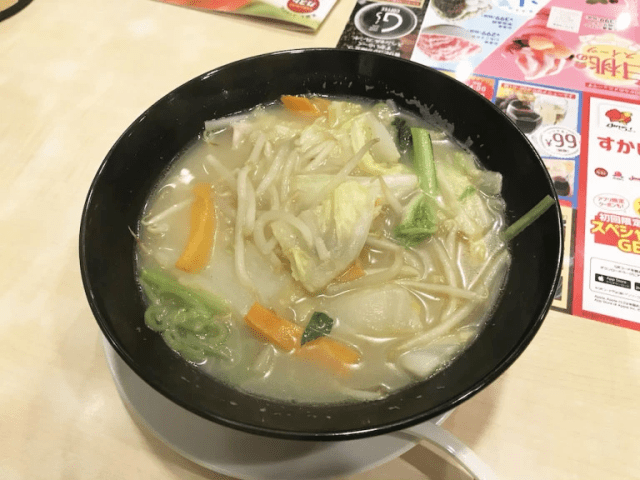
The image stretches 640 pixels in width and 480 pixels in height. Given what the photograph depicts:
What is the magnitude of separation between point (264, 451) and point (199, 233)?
2.41 feet

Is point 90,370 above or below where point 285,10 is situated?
below

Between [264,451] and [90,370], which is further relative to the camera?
[90,370]

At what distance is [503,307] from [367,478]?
650 mm

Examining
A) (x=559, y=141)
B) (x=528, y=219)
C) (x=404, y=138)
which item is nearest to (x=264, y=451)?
(x=528, y=219)

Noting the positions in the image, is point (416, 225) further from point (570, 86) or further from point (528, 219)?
point (570, 86)

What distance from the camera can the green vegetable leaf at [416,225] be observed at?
1.52m

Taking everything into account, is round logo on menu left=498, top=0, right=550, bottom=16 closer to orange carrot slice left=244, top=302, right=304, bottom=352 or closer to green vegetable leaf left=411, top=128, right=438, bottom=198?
→ green vegetable leaf left=411, top=128, right=438, bottom=198

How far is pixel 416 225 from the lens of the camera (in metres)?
1.53

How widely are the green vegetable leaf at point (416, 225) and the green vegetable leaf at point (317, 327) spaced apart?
385 mm

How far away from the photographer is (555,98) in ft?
7.41

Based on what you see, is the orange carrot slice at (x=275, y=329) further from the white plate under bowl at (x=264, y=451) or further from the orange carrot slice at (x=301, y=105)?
the orange carrot slice at (x=301, y=105)

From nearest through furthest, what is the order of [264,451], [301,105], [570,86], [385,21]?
1. [264,451]
2. [301,105]
3. [570,86]
4. [385,21]

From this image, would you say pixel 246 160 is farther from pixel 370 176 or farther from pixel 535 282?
pixel 535 282

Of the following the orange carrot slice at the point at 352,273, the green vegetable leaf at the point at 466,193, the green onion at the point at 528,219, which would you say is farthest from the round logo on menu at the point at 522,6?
the orange carrot slice at the point at 352,273
